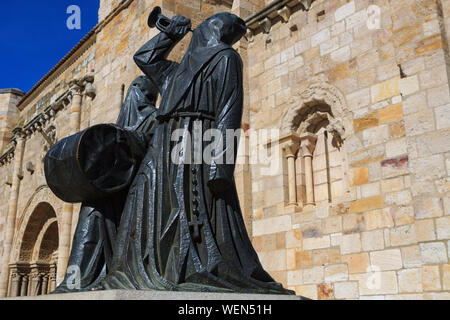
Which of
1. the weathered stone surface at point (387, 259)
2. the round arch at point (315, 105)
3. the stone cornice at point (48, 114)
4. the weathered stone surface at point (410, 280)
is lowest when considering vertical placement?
the weathered stone surface at point (410, 280)

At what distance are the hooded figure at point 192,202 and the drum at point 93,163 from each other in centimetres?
11

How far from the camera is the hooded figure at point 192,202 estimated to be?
2.63m

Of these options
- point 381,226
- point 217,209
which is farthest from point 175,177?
point 381,226

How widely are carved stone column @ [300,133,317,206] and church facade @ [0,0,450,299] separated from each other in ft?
0.10

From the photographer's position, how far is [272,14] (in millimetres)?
9320

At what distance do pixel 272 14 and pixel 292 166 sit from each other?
3.10 meters

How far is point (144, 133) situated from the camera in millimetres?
3242

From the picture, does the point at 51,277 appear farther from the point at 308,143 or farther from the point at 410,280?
the point at 410,280

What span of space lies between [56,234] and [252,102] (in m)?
9.84

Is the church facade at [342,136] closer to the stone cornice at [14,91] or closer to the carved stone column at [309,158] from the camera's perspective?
the carved stone column at [309,158]

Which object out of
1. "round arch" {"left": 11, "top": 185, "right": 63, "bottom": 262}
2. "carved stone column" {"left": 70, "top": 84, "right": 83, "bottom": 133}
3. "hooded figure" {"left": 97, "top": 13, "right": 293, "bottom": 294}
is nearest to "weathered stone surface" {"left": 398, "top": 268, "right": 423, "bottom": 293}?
"hooded figure" {"left": 97, "top": 13, "right": 293, "bottom": 294}

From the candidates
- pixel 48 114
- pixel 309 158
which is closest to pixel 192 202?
pixel 309 158

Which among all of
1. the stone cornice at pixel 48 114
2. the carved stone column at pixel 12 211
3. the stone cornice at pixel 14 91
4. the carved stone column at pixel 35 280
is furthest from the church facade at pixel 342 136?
the stone cornice at pixel 14 91

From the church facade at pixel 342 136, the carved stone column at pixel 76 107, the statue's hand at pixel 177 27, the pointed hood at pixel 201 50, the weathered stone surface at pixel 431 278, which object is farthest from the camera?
the carved stone column at pixel 76 107
